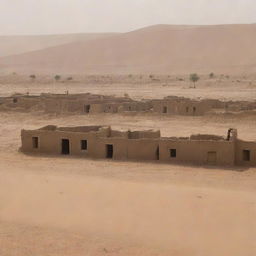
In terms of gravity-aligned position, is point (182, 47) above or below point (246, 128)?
above

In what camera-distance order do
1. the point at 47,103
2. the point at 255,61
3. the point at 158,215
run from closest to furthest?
1. the point at 158,215
2. the point at 47,103
3. the point at 255,61

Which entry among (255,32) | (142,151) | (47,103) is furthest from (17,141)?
(255,32)

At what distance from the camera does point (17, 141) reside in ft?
83.1

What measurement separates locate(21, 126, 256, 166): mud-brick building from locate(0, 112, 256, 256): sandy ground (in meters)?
Result: 0.67

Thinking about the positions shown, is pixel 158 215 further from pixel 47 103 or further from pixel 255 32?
pixel 255 32

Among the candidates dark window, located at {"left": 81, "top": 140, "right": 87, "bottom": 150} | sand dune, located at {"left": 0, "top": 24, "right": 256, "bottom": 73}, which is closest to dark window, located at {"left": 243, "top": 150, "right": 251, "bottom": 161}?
dark window, located at {"left": 81, "top": 140, "right": 87, "bottom": 150}

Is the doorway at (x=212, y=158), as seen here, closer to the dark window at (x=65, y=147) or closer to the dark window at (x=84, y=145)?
the dark window at (x=84, y=145)

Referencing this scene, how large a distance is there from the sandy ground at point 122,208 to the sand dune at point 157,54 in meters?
70.0

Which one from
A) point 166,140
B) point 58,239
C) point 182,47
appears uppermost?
point 182,47

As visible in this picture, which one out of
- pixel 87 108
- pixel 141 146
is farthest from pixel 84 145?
pixel 87 108

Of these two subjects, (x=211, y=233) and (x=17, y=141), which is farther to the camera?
(x=17, y=141)

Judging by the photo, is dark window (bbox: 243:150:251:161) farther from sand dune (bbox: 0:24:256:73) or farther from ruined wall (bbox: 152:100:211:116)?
sand dune (bbox: 0:24:256:73)

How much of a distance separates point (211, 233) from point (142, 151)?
8.17 m

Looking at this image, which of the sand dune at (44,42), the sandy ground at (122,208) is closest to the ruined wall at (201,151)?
the sandy ground at (122,208)
